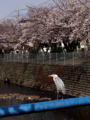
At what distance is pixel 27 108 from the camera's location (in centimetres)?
295

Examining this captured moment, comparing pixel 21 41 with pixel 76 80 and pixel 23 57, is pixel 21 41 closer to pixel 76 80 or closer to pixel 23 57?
pixel 23 57

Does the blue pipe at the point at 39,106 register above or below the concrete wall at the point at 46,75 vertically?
above

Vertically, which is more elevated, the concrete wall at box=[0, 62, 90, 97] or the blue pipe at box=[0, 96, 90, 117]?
the blue pipe at box=[0, 96, 90, 117]

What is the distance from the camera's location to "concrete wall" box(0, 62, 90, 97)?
15.0 metres

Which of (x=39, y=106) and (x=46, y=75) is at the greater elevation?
(x=39, y=106)

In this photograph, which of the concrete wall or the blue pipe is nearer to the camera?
the blue pipe

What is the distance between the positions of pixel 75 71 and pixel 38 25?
942cm

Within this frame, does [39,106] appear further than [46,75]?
No

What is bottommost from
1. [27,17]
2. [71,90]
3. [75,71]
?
[71,90]

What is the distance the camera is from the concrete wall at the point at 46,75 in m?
15.0

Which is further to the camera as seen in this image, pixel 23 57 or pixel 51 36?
pixel 23 57

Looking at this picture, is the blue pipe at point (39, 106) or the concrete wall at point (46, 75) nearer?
the blue pipe at point (39, 106)

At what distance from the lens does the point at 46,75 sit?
763 inches

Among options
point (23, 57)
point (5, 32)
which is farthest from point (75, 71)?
point (5, 32)
